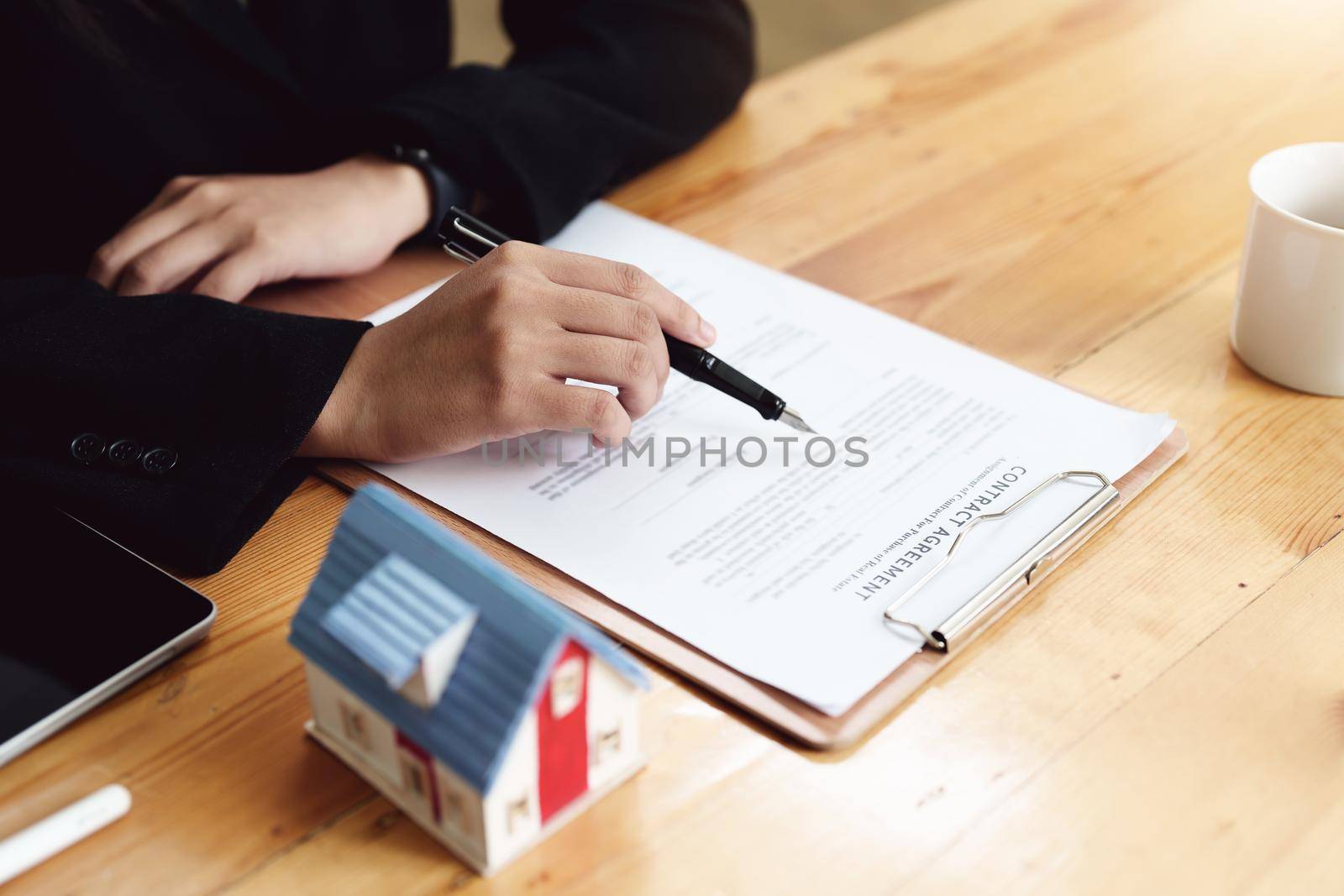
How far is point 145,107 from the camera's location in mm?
1018

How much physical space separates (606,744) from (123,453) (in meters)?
0.36

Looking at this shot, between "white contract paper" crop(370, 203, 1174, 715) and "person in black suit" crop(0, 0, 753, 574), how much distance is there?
0.13 ft

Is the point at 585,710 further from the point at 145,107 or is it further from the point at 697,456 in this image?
the point at 145,107

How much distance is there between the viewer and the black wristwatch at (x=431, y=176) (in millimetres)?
962

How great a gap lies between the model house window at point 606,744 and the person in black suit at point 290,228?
23 centimetres

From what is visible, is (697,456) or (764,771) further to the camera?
(697,456)

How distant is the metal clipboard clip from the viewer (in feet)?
1.93

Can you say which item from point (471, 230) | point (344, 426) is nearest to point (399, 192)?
point (471, 230)

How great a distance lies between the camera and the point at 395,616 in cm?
47

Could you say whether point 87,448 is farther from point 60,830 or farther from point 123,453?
point 60,830

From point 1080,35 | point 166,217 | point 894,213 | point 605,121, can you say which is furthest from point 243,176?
point 1080,35

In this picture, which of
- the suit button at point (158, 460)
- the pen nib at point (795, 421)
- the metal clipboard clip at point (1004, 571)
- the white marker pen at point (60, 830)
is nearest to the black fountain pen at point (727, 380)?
the pen nib at point (795, 421)

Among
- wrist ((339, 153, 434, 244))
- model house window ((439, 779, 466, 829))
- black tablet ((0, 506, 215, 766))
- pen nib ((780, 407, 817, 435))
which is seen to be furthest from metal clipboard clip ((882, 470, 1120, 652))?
wrist ((339, 153, 434, 244))

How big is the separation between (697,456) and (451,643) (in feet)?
0.94
